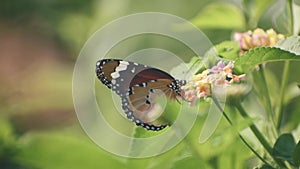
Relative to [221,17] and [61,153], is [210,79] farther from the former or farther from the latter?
[221,17]

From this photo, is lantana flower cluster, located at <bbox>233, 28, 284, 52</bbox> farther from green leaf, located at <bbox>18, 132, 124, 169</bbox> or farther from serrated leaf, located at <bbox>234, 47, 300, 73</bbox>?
green leaf, located at <bbox>18, 132, 124, 169</bbox>

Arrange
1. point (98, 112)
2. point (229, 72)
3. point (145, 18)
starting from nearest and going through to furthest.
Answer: point (229, 72) → point (98, 112) → point (145, 18)

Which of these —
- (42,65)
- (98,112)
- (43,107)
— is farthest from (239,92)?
(42,65)

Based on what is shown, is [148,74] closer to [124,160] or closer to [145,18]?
[124,160]

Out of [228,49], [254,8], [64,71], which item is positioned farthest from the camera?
[64,71]

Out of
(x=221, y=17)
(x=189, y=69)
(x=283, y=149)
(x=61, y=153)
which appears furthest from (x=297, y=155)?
(x=221, y=17)

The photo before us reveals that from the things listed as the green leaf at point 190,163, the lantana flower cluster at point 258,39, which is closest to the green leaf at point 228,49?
the lantana flower cluster at point 258,39
